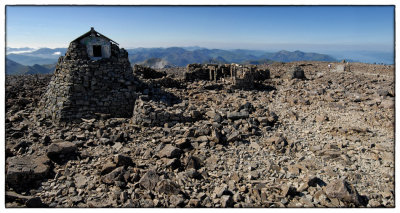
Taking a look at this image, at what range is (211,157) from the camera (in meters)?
8.42

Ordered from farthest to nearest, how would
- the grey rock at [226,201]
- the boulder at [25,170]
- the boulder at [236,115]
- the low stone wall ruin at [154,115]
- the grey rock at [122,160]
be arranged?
the boulder at [236,115]
the low stone wall ruin at [154,115]
the grey rock at [122,160]
the boulder at [25,170]
the grey rock at [226,201]

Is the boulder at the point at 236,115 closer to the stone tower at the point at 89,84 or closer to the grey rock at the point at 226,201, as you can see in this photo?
the stone tower at the point at 89,84

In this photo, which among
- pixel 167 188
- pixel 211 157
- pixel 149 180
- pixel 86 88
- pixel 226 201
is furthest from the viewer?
pixel 86 88

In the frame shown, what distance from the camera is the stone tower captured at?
11047mm

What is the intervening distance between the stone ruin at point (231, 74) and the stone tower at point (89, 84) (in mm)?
7553

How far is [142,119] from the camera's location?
10.6m

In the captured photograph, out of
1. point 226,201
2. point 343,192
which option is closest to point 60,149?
point 226,201

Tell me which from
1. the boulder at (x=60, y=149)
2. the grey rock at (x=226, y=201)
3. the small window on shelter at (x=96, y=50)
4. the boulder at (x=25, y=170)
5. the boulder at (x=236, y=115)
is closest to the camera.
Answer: the grey rock at (x=226, y=201)

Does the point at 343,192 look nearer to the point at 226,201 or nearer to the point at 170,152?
the point at 226,201

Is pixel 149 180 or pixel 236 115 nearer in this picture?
pixel 149 180

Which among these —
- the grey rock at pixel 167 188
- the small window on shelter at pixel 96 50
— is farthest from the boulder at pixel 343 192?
the small window on shelter at pixel 96 50

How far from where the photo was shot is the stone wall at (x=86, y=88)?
11.0 metres

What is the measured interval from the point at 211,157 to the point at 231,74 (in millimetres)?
12480

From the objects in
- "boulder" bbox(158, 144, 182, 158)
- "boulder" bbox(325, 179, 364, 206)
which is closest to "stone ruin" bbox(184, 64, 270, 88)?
"boulder" bbox(158, 144, 182, 158)
